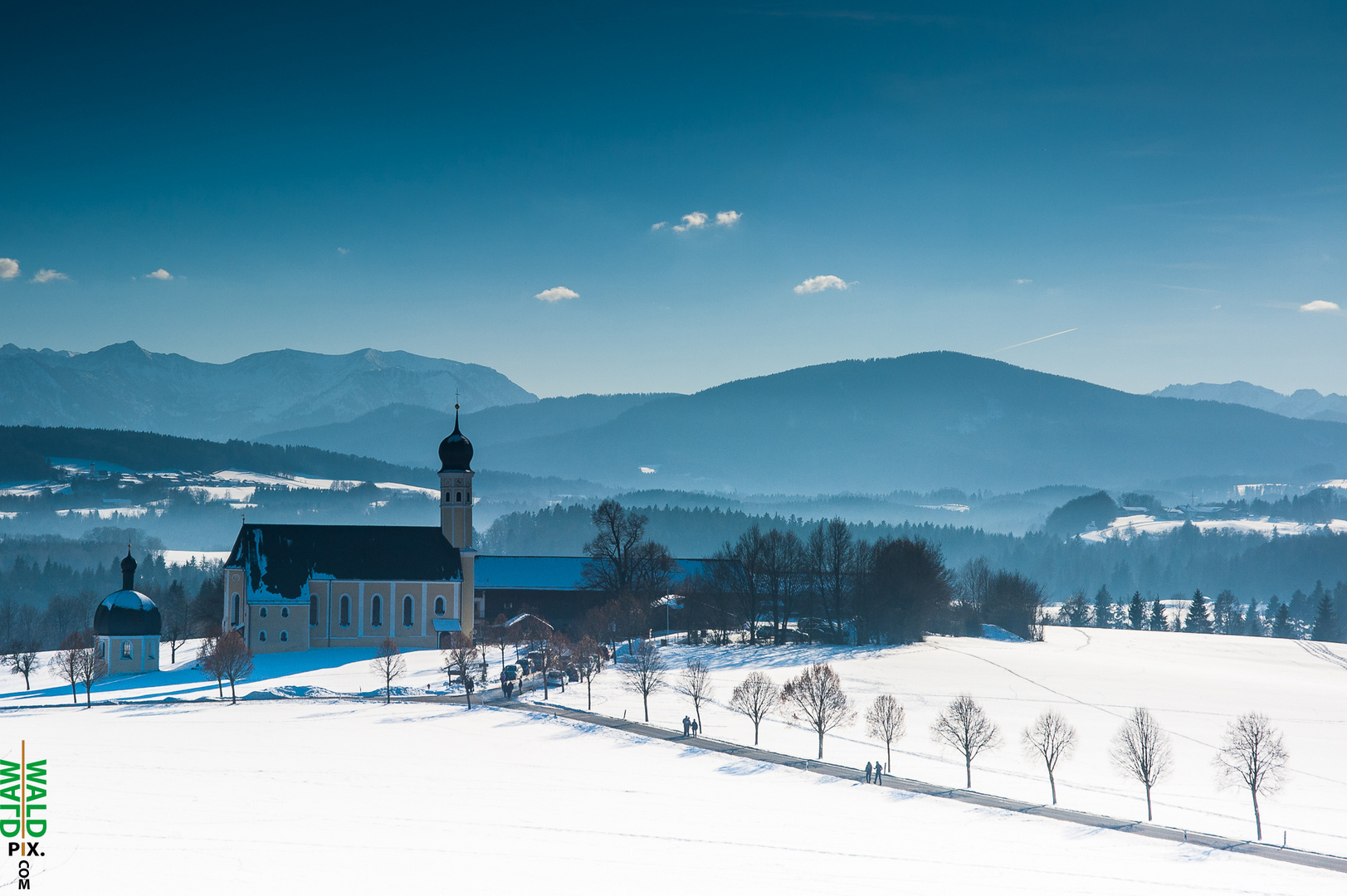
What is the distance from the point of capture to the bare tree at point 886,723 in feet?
171

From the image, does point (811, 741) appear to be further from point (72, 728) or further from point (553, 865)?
point (72, 728)

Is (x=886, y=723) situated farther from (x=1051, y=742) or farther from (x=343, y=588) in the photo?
(x=343, y=588)

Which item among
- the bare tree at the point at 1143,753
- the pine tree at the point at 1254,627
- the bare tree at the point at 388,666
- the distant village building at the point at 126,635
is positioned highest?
the distant village building at the point at 126,635

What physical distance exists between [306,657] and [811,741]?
43847 mm

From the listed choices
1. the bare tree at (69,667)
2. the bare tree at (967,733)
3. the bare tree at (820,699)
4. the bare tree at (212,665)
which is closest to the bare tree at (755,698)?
the bare tree at (820,699)

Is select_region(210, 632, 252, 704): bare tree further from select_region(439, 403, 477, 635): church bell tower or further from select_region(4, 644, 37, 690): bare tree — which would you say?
select_region(439, 403, 477, 635): church bell tower

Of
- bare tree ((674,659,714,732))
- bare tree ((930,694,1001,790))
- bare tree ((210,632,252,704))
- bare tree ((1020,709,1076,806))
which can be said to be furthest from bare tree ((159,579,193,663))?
bare tree ((1020,709,1076,806))

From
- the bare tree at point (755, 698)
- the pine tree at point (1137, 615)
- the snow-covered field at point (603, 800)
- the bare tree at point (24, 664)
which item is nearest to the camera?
the snow-covered field at point (603, 800)

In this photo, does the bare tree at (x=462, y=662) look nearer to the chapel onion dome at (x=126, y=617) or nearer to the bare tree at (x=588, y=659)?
the bare tree at (x=588, y=659)

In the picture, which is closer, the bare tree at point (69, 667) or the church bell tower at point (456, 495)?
the bare tree at point (69, 667)

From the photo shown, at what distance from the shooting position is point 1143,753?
4706 centimetres

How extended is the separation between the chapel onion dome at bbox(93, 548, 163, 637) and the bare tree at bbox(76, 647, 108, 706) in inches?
74.5

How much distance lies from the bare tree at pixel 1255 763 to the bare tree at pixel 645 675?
95.2ft

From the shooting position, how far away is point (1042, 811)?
43125 millimetres
